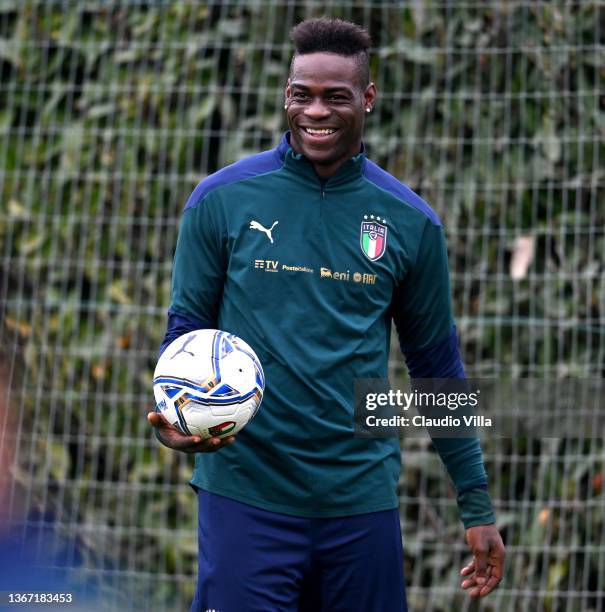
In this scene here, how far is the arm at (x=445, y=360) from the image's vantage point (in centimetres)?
398

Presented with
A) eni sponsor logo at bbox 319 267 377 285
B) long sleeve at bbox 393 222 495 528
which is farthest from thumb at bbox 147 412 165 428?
Result: long sleeve at bbox 393 222 495 528

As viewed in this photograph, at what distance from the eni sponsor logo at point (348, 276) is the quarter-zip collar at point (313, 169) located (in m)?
0.29

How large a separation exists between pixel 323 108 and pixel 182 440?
3.74ft

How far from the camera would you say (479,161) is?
20.2 ft

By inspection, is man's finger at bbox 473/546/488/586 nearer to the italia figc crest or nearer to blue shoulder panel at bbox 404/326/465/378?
blue shoulder panel at bbox 404/326/465/378

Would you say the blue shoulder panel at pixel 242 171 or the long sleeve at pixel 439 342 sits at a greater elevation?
the blue shoulder panel at pixel 242 171

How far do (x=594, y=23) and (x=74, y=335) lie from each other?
318cm

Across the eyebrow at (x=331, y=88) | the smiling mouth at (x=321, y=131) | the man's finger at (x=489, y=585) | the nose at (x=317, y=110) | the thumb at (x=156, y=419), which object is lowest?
the man's finger at (x=489, y=585)

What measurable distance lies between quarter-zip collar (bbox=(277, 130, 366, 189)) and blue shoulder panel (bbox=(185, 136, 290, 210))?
18 mm

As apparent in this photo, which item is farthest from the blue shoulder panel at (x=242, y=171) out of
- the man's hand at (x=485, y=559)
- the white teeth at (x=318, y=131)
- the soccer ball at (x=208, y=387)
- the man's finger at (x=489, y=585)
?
the man's finger at (x=489, y=585)

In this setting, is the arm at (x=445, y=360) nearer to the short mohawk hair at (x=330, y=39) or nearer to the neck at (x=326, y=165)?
the neck at (x=326, y=165)

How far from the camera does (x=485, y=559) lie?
13.2ft

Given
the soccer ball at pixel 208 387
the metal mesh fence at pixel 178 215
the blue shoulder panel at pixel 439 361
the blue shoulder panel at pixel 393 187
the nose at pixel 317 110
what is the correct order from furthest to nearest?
the metal mesh fence at pixel 178 215
the blue shoulder panel at pixel 439 361
the blue shoulder panel at pixel 393 187
the nose at pixel 317 110
the soccer ball at pixel 208 387

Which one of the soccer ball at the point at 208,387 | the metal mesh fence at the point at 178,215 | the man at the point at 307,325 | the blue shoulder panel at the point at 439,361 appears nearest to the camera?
the soccer ball at the point at 208,387
